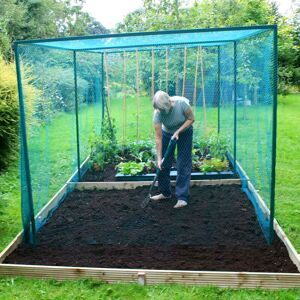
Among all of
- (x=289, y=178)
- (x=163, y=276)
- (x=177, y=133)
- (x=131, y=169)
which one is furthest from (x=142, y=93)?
(x=163, y=276)

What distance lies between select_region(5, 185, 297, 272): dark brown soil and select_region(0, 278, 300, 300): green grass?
0.29 m

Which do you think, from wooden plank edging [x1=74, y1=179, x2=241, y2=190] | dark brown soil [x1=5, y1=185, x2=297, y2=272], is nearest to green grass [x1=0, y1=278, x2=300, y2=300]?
dark brown soil [x1=5, y1=185, x2=297, y2=272]

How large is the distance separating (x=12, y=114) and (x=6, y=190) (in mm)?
1506

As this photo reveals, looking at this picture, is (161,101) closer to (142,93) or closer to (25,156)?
(25,156)

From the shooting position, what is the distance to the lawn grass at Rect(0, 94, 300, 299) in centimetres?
327

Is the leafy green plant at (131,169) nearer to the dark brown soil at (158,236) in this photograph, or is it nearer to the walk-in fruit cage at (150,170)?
the walk-in fruit cage at (150,170)

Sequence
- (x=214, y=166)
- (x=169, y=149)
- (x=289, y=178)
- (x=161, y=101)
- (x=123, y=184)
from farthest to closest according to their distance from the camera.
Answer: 1. (x=289, y=178)
2. (x=214, y=166)
3. (x=123, y=184)
4. (x=169, y=149)
5. (x=161, y=101)

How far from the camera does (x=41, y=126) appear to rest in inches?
183

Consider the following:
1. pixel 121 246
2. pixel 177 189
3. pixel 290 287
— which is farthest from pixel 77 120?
pixel 290 287

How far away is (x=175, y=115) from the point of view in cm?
484

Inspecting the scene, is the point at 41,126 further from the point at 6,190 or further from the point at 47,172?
the point at 6,190

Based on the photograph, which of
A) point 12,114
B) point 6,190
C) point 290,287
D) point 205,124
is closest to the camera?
point 290,287

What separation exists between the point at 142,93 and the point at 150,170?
2558 millimetres

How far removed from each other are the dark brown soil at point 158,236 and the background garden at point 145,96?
1.29 feet
